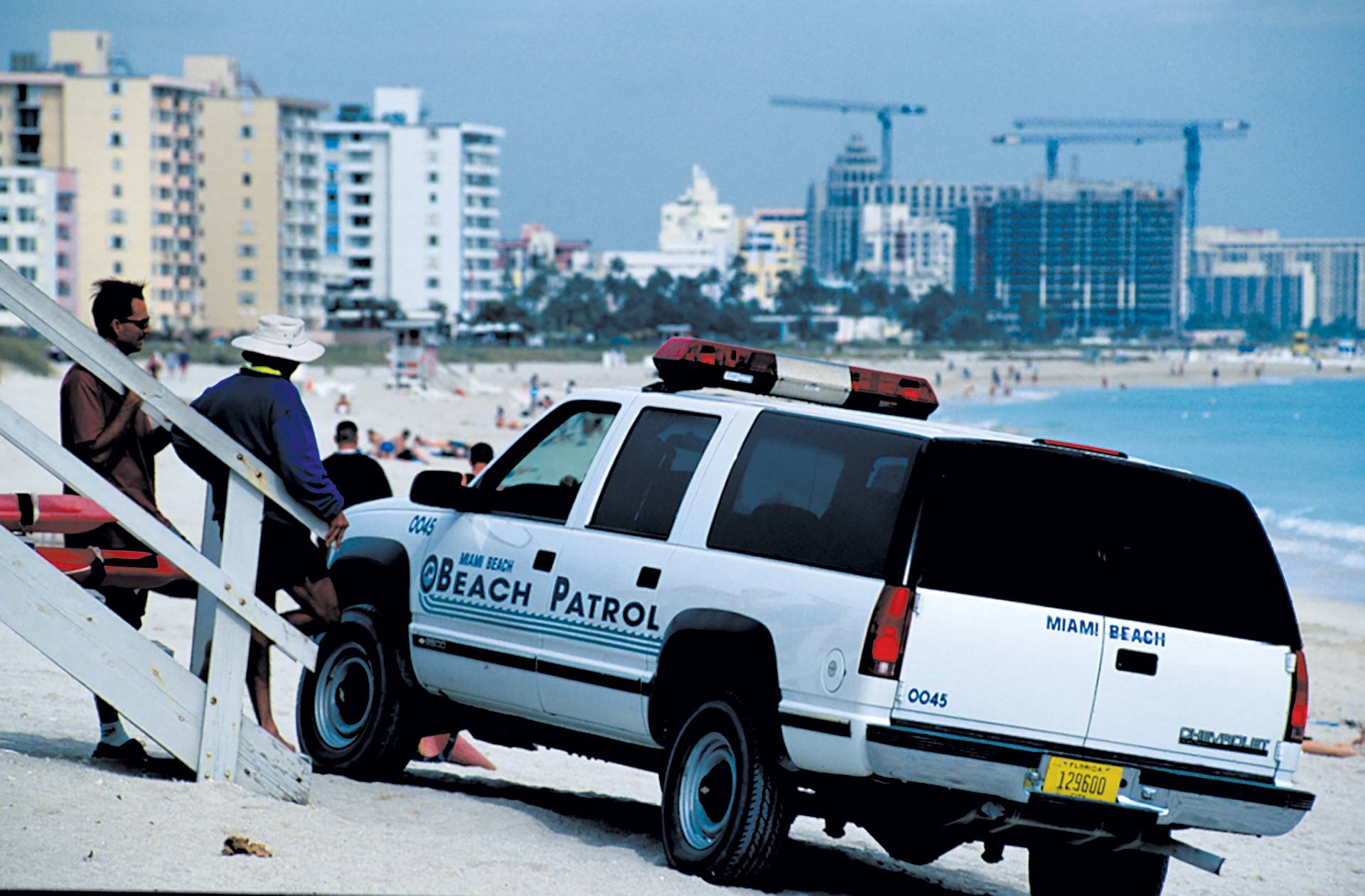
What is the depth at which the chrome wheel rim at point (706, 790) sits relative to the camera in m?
Answer: 7.06

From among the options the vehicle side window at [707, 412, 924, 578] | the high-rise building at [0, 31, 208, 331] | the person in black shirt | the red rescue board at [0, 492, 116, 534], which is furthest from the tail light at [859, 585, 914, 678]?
the high-rise building at [0, 31, 208, 331]

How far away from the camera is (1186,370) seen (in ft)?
632

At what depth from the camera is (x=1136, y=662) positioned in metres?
6.40

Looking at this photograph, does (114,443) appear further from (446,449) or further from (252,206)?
(252,206)

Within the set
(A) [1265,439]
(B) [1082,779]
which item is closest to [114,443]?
(B) [1082,779]

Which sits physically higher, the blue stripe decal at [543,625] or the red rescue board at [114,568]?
the red rescue board at [114,568]

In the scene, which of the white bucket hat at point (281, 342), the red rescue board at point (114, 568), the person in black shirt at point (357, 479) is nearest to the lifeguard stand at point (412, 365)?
the person in black shirt at point (357, 479)

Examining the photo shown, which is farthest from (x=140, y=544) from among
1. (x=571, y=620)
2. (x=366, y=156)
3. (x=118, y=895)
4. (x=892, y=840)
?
(x=366, y=156)

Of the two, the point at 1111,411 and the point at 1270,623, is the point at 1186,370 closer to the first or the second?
the point at 1111,411

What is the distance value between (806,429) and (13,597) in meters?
2.93

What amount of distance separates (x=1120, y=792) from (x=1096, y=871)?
47.8 inches

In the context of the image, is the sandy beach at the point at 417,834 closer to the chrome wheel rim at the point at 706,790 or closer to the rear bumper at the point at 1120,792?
the chrome wheel rim at the point at 706,790

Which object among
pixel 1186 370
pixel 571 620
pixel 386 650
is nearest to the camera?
pixel 571 620

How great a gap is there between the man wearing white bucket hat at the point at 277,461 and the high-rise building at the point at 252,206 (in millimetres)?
154039
